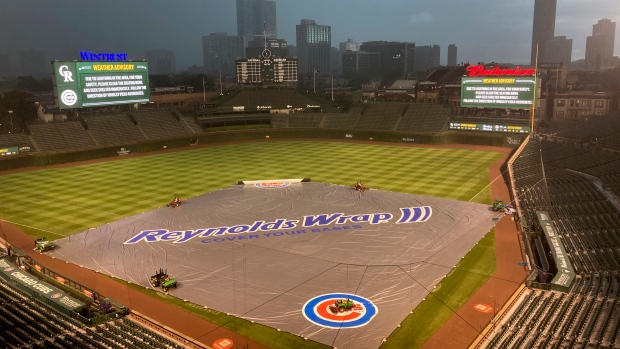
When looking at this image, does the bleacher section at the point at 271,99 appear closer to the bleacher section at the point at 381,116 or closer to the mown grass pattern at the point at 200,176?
the bleacher section at the point at 381,116

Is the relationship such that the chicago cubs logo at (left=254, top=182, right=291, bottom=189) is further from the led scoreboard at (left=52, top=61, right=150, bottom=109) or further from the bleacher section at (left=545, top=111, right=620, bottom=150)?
the bleacher section at (left=545, top=111, right=620, bottom=150)

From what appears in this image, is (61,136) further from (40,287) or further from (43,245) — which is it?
(40,287)

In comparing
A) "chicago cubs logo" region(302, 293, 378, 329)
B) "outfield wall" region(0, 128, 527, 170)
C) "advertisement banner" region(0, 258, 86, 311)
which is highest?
"outfield wall" region(0, 128, 527, 170)

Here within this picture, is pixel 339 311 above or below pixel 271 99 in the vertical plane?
below

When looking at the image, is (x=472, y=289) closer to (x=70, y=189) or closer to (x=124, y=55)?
(x=70, y=189)

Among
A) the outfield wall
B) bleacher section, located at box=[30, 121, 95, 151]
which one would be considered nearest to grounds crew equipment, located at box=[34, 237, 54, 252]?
the outfield wall

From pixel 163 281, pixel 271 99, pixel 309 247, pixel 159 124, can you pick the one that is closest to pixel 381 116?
pixel 271 99
